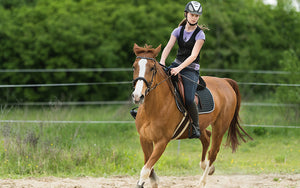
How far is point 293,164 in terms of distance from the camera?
8922 mm

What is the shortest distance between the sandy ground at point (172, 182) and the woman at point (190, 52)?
1482 millimetres

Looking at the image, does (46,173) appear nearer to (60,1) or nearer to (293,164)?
(293,164)

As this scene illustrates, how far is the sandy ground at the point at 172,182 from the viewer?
264 inches

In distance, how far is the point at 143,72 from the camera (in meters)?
5.06

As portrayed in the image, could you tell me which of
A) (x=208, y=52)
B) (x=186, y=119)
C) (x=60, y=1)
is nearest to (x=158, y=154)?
(x=186, y=119)

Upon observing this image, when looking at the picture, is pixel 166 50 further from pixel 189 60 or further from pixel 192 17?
pixel 192 17

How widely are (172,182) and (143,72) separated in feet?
9.18

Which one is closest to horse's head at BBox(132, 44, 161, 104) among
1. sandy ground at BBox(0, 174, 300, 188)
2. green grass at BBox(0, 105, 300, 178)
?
sandy ground at BBox(0, 174, 300, 188)

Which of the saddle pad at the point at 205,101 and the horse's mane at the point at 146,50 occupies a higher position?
A: the horse's mane at the point at 146,50

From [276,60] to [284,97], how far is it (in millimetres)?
5880

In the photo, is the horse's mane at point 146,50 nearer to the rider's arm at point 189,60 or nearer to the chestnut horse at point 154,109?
the chestnut horse at point 154,109

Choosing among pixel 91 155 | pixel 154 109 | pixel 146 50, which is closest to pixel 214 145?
pixel 154 109

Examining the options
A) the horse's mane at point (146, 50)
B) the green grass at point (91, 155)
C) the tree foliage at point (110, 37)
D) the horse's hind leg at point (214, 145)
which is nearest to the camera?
the horse's mane at point (146, 50)

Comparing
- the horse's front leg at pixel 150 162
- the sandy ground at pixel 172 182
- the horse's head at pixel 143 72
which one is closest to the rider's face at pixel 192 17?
the horse's head at pixel 143 72
